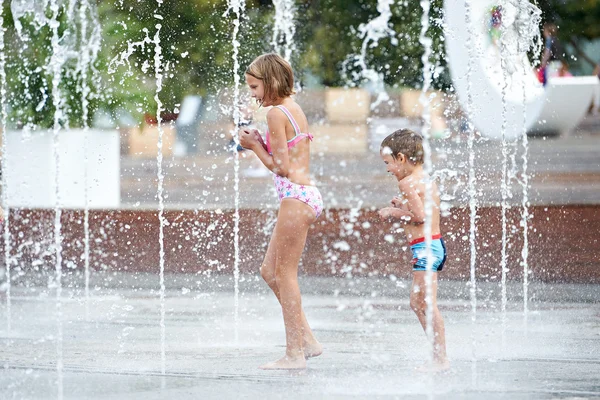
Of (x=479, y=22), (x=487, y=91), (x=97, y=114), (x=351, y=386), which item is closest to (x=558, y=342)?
(x=351, y=386)

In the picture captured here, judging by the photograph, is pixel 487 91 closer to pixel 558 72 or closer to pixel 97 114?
pixel 558 72

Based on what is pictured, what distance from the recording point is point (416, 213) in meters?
4.77

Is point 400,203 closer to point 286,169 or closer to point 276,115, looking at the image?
point 286,169

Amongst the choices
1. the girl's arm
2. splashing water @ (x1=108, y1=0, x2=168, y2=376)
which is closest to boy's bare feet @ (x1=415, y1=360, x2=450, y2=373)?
the girl's arm

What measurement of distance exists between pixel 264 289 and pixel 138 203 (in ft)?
21.2

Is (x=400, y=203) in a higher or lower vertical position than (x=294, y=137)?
lower

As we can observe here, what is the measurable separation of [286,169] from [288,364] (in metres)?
0.85

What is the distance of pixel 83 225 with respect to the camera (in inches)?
442

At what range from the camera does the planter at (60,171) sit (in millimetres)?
12555

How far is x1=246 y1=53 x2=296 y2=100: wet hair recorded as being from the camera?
192 inches

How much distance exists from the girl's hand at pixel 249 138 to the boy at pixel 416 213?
55 centimetres

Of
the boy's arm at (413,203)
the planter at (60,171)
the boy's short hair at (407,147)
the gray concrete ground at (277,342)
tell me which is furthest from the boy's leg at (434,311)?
the planter at (60,171)

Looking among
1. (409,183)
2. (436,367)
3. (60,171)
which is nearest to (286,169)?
(409,183)

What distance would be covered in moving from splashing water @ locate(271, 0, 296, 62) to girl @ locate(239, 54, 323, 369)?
11.5 meters
